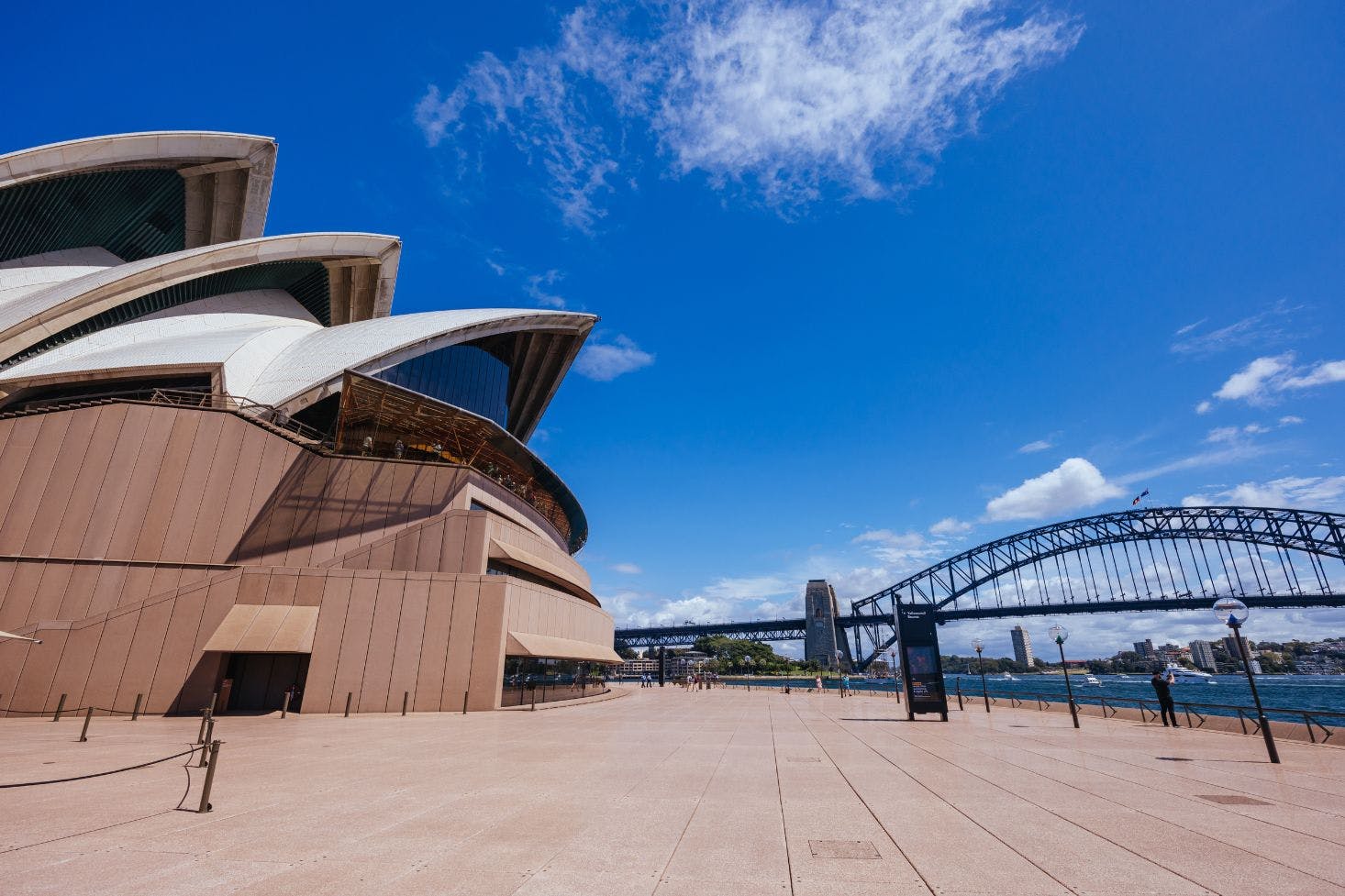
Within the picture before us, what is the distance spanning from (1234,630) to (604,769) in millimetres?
15133

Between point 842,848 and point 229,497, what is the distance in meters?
29.9

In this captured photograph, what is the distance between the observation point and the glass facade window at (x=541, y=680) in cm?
2620

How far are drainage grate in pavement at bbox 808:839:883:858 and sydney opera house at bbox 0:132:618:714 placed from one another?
A: 20.9 metres

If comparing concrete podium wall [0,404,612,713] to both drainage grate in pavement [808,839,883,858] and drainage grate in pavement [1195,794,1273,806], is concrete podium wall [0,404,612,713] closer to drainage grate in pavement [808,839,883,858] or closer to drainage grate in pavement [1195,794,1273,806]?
drainage grate in pavement [808,839,883,858]

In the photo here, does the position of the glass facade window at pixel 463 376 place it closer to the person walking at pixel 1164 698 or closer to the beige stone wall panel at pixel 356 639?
the beige stone wall panel at pixel 356 639

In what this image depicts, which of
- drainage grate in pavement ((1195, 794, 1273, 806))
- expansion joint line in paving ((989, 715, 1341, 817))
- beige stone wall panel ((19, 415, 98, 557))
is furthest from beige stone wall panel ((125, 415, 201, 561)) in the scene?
drainage grate in pavement ((1195, 794, 1273, 806))

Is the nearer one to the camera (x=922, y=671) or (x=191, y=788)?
(x=191, y=788)

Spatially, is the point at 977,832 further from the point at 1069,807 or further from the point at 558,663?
the point at 558,663

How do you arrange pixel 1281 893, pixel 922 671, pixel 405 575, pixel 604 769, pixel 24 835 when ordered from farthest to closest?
pixel 405 575 < pixel 922 671 < pixel 604 769 < pixel 24 835 < pixel 1281 893

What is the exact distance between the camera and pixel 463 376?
45188mm

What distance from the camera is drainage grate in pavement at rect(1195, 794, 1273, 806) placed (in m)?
7.96

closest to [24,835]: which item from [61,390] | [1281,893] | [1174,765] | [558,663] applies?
[1281,893]

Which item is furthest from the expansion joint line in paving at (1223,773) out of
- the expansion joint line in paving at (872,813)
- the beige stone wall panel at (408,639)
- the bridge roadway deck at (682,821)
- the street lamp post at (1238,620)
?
the beige stone wall panel at (408,639)

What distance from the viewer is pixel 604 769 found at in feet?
36.0
